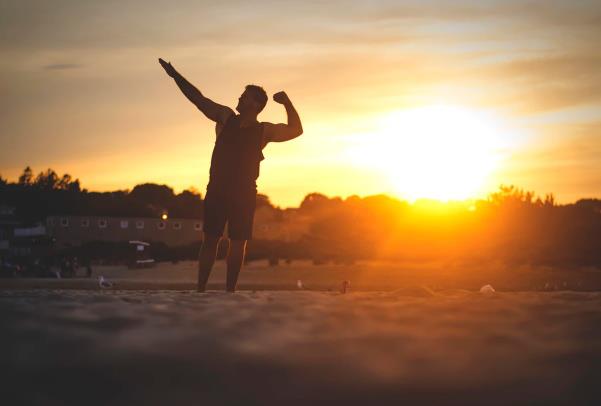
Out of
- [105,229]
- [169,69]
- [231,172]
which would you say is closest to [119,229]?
[105,229]

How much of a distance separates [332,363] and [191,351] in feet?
1.43

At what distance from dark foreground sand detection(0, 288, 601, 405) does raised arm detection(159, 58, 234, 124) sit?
418 centimetres

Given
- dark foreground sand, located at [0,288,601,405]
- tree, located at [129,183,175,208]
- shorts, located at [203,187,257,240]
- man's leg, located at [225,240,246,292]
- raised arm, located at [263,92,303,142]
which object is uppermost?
tree, located at [129,183,175,208]

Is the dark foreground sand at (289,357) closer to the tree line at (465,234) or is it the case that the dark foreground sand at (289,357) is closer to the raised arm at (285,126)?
the raised arm at (285,126)

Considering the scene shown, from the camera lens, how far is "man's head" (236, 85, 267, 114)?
6934mm

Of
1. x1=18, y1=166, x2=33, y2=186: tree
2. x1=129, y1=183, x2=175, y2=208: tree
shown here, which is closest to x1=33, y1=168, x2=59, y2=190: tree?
x1=18, y1=166, x2=33, y2=186: tree

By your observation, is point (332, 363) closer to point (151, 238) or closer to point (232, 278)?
point (232, 278)

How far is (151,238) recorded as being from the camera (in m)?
71.7

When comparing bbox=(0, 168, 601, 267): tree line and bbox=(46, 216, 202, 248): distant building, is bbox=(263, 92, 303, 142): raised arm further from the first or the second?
bbox=(46, 216, 202, 248): distant building

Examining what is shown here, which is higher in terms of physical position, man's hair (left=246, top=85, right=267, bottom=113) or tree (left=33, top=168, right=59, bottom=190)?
tree (left=33, top=168, right=59, bottom=190)

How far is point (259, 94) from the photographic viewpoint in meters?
7.00

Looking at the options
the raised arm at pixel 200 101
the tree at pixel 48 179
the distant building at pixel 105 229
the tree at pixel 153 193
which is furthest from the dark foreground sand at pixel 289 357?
the tree at pixel 48 179

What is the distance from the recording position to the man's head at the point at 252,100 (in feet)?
22.7

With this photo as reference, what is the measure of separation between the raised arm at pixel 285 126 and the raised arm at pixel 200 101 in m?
0.51
